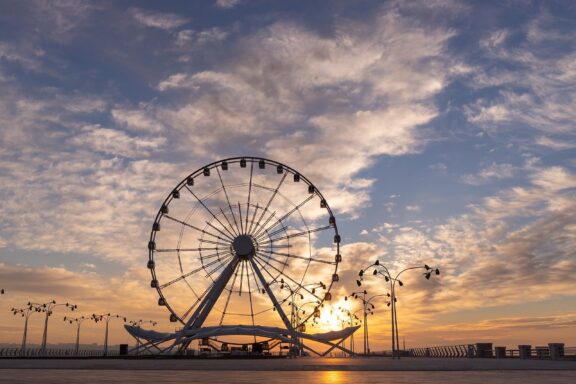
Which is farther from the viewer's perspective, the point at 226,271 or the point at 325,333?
the point at 325,333

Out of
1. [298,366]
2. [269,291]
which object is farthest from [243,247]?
[298,366]

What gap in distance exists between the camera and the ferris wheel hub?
62781mm

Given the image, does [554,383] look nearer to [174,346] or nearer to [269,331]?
[269,331]

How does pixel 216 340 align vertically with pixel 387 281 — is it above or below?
below

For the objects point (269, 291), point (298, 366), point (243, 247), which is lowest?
point (298, 366)

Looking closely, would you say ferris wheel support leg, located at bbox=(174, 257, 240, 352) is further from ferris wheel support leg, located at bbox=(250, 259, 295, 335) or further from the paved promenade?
the paved promenade

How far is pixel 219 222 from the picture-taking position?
6481 cm

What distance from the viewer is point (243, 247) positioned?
63000 mm

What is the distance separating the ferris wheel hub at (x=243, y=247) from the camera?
206 feet

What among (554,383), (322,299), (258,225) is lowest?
(554,383)

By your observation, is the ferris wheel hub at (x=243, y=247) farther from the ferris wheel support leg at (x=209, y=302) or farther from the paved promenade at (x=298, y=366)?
the paved promenade at (x=298, y=366)

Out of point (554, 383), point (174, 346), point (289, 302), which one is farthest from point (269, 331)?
point (554, 383)

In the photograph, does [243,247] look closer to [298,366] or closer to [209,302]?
[209,302]

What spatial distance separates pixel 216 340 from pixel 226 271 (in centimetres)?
830
